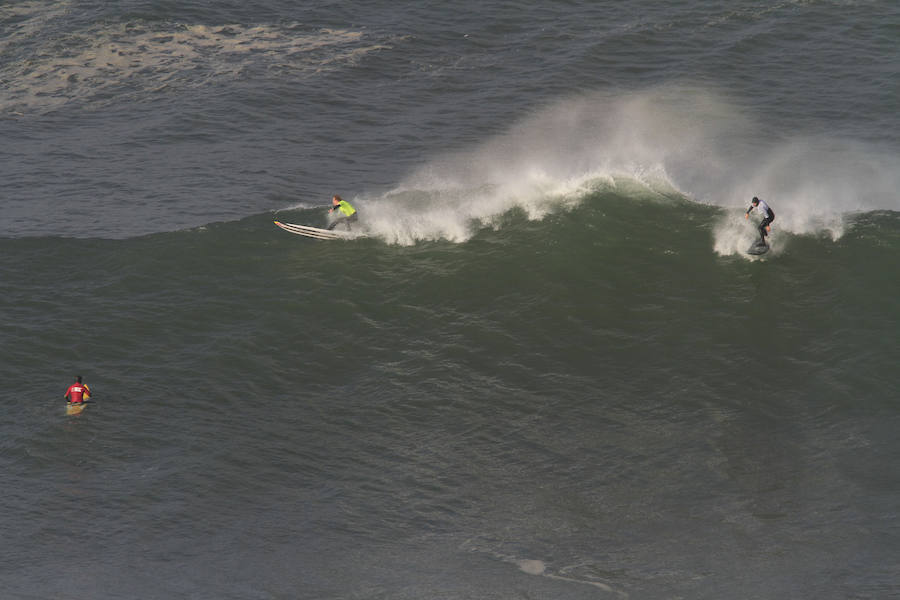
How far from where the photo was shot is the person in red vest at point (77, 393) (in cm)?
2084

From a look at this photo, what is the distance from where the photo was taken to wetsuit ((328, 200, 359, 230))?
26.3 metres

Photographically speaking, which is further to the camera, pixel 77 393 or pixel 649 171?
pixel 649 171

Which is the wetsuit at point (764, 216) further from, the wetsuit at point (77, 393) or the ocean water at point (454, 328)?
the wetsuit at point (77, 393)

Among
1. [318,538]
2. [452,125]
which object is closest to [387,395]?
[318,538]

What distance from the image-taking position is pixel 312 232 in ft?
88.5

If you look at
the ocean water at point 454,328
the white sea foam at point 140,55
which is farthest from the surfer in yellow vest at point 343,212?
the white sea foam at point 140,55

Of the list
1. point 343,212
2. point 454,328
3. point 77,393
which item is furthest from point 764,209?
point 77,393

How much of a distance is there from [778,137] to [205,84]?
2119 cm

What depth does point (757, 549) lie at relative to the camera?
16641mm

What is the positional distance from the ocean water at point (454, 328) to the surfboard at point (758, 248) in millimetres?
357

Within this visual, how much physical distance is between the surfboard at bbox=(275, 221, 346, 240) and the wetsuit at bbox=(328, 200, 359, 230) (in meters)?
0.21

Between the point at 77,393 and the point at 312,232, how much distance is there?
8.23 metres

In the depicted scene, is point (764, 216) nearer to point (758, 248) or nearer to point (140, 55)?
point (758, 248)

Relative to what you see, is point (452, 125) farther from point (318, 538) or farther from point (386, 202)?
point (318, 538)
